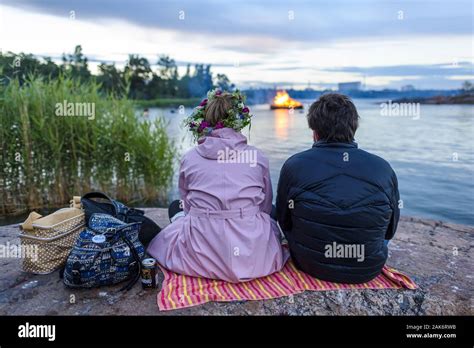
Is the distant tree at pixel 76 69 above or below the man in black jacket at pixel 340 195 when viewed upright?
above

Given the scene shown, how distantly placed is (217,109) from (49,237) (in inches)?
66.9

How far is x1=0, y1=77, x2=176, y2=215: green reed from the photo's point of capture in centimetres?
656

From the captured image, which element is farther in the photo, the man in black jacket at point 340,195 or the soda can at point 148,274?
the soda can at point 148,274

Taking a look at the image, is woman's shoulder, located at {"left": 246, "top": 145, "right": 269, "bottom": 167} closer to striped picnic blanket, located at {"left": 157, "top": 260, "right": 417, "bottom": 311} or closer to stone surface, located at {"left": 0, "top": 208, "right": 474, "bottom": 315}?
striped picnic blanket, located at {"left": 157, "top": 260, "right": 417, "bottom": 311}

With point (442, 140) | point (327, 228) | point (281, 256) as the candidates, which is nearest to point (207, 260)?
point (281, 256)

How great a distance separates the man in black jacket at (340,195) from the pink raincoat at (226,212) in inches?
10.9

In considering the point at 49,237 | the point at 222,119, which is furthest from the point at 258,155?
the point at 49,237

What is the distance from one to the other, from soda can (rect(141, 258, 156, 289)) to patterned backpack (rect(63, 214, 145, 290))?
14 centimetres

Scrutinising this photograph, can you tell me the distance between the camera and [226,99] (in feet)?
10.3

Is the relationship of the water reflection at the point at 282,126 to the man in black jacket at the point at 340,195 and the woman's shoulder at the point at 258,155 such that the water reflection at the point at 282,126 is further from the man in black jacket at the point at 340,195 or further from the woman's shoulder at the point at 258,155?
the man in black jacket at the point at 340,195

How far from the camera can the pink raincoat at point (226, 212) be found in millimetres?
3012

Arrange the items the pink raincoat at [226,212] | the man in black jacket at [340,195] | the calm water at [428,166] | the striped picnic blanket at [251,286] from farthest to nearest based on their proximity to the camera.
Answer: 1. the calm water at [428,166]
2. the pink raincoat at [226,212]
3. the striped picnic blanket at [251,286]
4. the man in black jacket at [340,195]

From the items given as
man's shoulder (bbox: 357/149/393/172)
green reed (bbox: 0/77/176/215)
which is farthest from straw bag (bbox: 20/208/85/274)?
green reed (bbox: 0/77/176/215)

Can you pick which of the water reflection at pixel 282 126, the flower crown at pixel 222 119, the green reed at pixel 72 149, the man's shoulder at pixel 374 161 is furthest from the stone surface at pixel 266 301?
the water reflection at pixel 282 126
